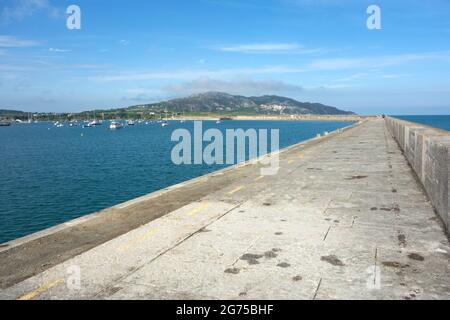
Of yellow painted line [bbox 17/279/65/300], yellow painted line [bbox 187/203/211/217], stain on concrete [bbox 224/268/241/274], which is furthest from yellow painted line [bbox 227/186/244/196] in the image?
yellow painted line [bbox 17/279/65/300]

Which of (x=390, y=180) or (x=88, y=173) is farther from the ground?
(x=390, y=180)

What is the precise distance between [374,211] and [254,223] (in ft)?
11.5

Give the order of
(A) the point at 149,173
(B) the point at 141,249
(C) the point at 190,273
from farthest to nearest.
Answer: (A) the point at 149,173, (B) the point at 141,249, (C) the point at 190,273

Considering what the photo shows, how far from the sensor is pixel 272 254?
746 cm

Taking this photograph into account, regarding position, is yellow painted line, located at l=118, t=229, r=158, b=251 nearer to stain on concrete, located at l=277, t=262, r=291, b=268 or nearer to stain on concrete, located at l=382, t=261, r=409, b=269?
stain on concrete, located at l=277, t=262, r=291, b=268

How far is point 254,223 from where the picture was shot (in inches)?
378

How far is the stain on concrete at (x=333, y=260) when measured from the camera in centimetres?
693

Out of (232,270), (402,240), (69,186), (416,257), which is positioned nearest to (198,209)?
(232,270)

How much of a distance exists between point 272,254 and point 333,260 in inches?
44.1

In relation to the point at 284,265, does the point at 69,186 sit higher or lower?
lower

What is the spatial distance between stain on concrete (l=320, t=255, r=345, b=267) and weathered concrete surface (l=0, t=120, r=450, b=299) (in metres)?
0.02

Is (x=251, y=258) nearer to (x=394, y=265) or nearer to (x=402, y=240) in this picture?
(x=394, y=265)
